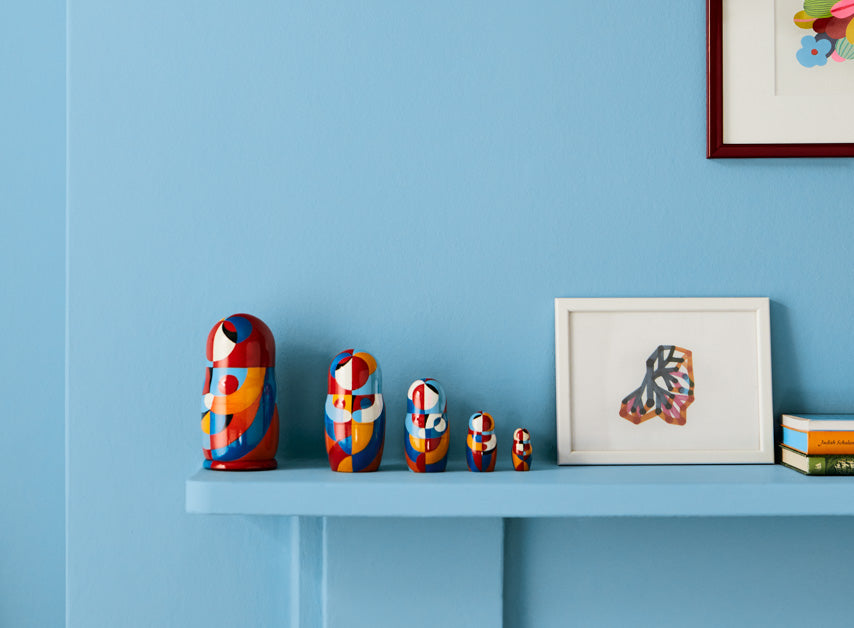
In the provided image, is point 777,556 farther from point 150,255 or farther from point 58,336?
point 58,336

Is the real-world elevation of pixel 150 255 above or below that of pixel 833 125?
below

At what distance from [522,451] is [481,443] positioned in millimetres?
51

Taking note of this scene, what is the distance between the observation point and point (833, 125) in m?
0.91

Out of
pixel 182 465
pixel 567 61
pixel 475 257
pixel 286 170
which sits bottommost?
pixel 182 465

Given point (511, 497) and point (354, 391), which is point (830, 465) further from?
point (354, 391)

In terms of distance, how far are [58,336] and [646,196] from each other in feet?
2.77

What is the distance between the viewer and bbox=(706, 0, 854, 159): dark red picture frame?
90cm

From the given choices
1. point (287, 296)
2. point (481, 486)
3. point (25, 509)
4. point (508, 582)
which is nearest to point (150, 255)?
point (287, 296)

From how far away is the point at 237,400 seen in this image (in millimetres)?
792

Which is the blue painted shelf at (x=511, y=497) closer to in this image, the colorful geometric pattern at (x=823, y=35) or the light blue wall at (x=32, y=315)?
the light blue wall at (x=32, y=315)

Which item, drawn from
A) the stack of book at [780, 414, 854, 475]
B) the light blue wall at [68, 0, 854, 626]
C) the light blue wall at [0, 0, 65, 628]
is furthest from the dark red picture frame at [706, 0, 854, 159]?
the light blue wall at [0, 0, 65, 628]

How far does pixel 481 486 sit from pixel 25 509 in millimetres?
671

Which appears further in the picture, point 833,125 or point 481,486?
point 833,125

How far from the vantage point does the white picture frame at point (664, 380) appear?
882 mm
